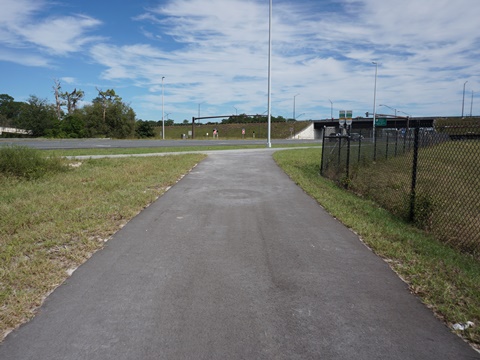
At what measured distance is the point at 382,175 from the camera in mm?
11656

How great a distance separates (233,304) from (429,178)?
8.76m

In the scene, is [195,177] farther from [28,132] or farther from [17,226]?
[28,132]

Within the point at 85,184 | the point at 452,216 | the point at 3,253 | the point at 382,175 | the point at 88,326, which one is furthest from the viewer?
the point at 382,175

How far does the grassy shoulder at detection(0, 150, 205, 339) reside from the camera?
383 cm

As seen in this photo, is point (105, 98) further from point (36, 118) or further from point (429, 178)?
point (429, 178)

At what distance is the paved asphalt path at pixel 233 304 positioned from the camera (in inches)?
112

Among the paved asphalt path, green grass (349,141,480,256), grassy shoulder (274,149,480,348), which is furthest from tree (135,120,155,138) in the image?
the paved asphalt path

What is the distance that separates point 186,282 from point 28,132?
72.9 metres

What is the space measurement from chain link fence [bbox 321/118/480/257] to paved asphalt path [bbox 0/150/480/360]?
1.87m

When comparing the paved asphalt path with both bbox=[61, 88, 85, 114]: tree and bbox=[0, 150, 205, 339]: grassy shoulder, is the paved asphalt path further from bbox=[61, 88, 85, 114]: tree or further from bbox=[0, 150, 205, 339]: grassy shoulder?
bbox=[61, 88, 85, 114]: tree

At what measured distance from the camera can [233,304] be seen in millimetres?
3525

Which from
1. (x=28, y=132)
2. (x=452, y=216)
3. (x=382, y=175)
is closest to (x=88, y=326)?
(x=452, y=216)

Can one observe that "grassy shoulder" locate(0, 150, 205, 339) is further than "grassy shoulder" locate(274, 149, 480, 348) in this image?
Yes

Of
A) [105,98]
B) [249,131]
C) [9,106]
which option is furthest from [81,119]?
[9,106]
